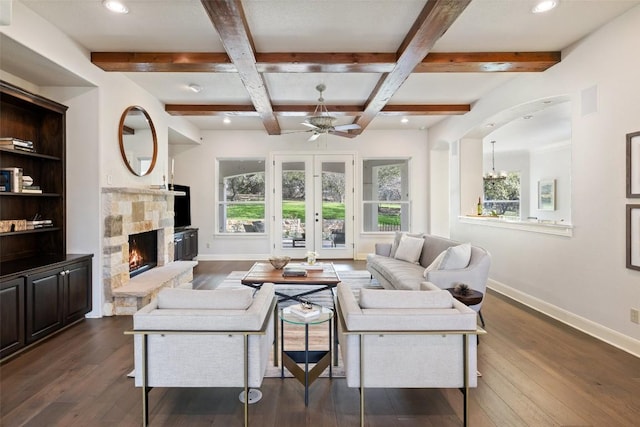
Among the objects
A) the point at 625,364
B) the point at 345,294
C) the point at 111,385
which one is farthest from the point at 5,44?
the point at 625,364

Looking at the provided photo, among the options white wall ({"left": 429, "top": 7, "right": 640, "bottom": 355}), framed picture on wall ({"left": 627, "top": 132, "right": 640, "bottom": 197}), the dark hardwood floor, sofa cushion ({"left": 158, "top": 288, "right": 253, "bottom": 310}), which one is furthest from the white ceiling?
the dark hardwood floor

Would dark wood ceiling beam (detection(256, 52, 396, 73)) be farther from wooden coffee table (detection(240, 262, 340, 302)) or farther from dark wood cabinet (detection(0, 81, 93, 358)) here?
wooden coffee table (detection(240, 262, 340, 302))

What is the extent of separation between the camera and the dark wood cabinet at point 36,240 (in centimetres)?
289

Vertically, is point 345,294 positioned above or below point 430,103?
below

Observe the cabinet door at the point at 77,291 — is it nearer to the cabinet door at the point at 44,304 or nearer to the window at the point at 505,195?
the cabinet door at the point at 44,304

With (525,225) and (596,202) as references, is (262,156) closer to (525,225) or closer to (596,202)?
(525,225)

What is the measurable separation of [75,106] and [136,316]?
3173mm

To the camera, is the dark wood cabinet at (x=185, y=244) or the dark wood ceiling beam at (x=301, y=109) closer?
the dark wood ceiling beam at (x=301, y=109)

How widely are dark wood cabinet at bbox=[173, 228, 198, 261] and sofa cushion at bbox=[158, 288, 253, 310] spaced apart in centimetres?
427

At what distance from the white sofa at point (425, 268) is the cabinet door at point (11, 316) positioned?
3.58m

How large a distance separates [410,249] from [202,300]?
3651mm

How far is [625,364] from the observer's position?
2742 millimetres

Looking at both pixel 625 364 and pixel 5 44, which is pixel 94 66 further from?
pixel 625 364

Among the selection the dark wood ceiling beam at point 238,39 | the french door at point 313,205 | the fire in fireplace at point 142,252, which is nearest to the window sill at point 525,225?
the french door at point 313,205
